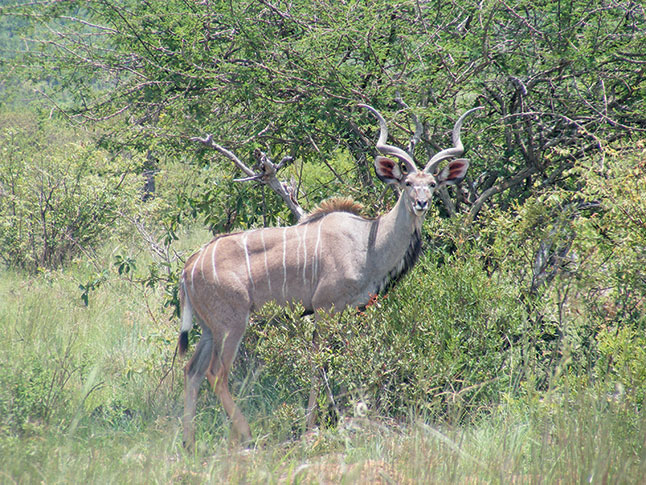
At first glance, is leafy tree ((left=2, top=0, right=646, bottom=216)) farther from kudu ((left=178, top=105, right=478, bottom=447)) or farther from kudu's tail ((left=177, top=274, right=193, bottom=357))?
kudu's tail ((left=177, top=274, right=193, bottom=357))

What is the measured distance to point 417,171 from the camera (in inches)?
165

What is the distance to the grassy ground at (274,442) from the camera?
100 inches

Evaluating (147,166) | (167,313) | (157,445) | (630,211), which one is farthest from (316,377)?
(147,166)

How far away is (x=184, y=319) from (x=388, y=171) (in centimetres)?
161

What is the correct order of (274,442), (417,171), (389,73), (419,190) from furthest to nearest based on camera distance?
(389,73) < (417,171) < (419,190) < (274,442)

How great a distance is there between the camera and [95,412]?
4.14m

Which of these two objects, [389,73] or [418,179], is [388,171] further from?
[389,73]

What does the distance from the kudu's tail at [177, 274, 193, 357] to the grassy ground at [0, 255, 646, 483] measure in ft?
1.31

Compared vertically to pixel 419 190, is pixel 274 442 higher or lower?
lower

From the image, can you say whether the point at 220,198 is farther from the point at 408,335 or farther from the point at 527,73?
the point at 527,73

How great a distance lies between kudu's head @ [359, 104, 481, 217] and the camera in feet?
13.4

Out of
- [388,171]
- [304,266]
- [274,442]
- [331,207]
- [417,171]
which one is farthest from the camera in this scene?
[331,207]

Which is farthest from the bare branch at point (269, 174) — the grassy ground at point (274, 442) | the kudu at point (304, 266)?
the grassy ground at point (274, 442)

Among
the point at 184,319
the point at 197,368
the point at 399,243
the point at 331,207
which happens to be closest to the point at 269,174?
the point at 331,207
